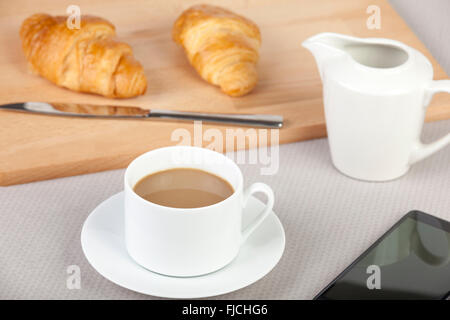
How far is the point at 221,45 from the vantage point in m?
1.15

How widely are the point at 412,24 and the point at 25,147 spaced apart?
75cm

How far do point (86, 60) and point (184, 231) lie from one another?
0.49 meters

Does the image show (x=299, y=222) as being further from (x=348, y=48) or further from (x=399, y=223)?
Result: (x=348, y=48)

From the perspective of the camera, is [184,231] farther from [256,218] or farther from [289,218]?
[289,218]

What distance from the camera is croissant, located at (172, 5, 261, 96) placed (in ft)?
3.68

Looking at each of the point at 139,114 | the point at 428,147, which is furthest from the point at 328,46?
the point at 139,114

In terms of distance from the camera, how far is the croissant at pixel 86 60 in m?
1.11

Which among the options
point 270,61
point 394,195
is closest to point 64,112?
point 270,61

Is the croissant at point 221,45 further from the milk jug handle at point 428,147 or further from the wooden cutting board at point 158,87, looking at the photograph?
the milk jug handle at point 428,147

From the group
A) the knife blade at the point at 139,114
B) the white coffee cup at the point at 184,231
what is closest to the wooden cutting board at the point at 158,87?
the knife blade at the point at 139,114

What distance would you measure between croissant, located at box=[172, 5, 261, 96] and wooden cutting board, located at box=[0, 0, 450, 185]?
0.09 ft

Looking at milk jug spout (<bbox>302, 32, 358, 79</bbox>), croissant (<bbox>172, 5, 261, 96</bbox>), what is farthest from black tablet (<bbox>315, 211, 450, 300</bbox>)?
croissant (<bbox>172, 5, 261, 96</bbox>)

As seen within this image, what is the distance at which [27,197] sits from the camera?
0.93 m

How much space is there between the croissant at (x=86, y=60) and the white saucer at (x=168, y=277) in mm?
316
